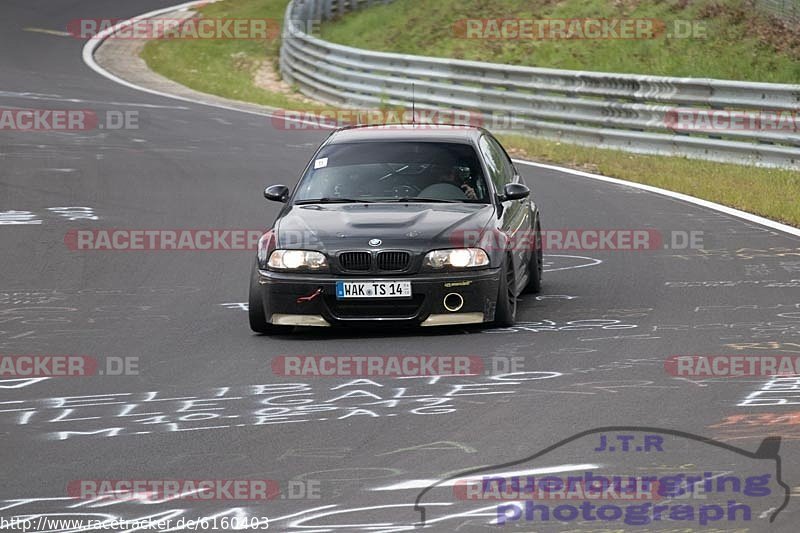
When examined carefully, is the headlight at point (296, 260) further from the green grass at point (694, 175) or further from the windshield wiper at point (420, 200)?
the green grass at point (694, 175)

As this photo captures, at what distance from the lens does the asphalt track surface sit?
21.7 ft

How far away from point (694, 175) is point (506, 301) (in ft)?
31.2

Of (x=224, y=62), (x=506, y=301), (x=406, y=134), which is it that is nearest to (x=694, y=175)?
(x=406, y=134)

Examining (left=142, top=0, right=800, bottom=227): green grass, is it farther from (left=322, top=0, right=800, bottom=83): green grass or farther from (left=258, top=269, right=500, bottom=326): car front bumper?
(left=258, top=269, right=500, bottom=326): car front bumper

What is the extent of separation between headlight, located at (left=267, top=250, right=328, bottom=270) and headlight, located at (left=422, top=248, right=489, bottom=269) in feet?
2.29

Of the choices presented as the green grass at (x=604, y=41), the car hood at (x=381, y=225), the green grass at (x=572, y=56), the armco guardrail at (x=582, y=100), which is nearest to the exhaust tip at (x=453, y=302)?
the car hood at (x=381, y=225)

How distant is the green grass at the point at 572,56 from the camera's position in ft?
60.9

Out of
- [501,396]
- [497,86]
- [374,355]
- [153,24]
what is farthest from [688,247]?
[153,24]

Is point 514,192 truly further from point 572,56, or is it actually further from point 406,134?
point 572,56

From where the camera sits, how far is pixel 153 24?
135ft

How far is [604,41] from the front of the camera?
1134 inches

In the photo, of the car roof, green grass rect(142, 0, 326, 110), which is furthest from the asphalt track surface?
green grass rect(142, 0, 326, 110)

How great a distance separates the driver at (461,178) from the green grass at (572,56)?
5.32 m

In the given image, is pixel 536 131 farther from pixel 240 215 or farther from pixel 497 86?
pixel 240 215
